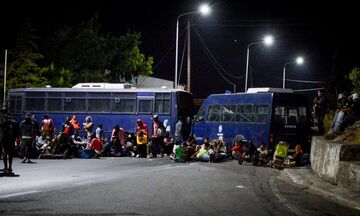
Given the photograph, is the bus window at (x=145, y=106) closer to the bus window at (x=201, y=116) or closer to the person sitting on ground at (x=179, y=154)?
the bus window at (x=201, y=116)

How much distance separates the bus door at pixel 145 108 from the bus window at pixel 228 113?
370cm

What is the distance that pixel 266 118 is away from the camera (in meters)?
23.1

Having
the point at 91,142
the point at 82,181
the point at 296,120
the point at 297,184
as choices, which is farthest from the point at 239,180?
the point at 91,142

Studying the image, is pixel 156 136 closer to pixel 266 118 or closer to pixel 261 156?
pixel 266 118

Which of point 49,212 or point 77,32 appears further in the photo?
point 77,32

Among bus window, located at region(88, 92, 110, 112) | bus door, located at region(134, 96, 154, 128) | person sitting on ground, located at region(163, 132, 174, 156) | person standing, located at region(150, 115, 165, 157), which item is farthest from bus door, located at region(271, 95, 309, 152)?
bus window, located at region(88, 92, 110, 112)

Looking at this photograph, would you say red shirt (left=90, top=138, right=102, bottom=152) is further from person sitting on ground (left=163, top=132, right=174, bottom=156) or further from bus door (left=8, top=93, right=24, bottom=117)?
bus door (left=8, top=93, right=24, bottom=117)

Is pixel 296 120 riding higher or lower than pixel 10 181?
higher

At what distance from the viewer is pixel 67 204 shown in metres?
9.59

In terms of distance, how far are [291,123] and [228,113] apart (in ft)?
11.4

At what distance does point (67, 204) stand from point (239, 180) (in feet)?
20.3

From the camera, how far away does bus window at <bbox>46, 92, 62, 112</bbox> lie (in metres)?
28.4

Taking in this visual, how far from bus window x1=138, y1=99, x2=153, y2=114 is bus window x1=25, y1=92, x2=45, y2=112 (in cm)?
560

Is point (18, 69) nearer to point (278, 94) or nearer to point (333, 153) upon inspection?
point (278, 94)
